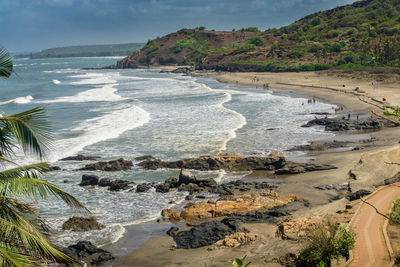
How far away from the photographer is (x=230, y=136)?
3303cm

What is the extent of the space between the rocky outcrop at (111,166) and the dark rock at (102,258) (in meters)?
11.0

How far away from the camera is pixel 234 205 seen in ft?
58.9

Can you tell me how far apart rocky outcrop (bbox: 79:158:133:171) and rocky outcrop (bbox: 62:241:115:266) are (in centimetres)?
1044

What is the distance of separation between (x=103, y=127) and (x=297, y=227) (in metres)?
26.7

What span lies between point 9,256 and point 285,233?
410 inches

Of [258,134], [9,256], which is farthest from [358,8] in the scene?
[9,256]

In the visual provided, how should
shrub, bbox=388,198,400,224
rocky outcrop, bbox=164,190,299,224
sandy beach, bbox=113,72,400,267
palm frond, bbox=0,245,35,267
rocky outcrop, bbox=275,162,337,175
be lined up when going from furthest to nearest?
rocky outcrop, bbox=275,162,337,175
rocky outcrop, bbox=164,190,299,224
sandy beach, bbox=113,72,400,267
shrub, bbox=388,198,400,224
palm frond, bbox=0,245,35,267

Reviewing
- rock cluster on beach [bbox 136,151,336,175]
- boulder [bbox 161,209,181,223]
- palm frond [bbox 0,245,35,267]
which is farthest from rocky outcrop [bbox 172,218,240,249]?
palm frond [bbox 0,245,35,267]

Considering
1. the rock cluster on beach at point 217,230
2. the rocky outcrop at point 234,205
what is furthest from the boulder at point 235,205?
the rock cluster on beach at point 217,230

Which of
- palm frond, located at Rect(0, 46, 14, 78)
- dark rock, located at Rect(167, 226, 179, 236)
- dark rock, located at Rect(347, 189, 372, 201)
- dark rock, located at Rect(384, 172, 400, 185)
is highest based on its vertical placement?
palm frond, located at Rect(0, 46, 14, 78)

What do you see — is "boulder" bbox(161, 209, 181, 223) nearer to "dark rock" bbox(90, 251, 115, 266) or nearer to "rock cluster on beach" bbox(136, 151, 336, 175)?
"dark rock" bbox(90, 251, 115, 266)

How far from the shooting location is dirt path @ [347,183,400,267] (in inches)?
422

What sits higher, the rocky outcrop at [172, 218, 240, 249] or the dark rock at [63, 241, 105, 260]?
the rocky outcrop at [172, 218, 240, 249]

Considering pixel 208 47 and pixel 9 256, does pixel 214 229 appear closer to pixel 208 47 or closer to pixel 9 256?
pixel 9 256
